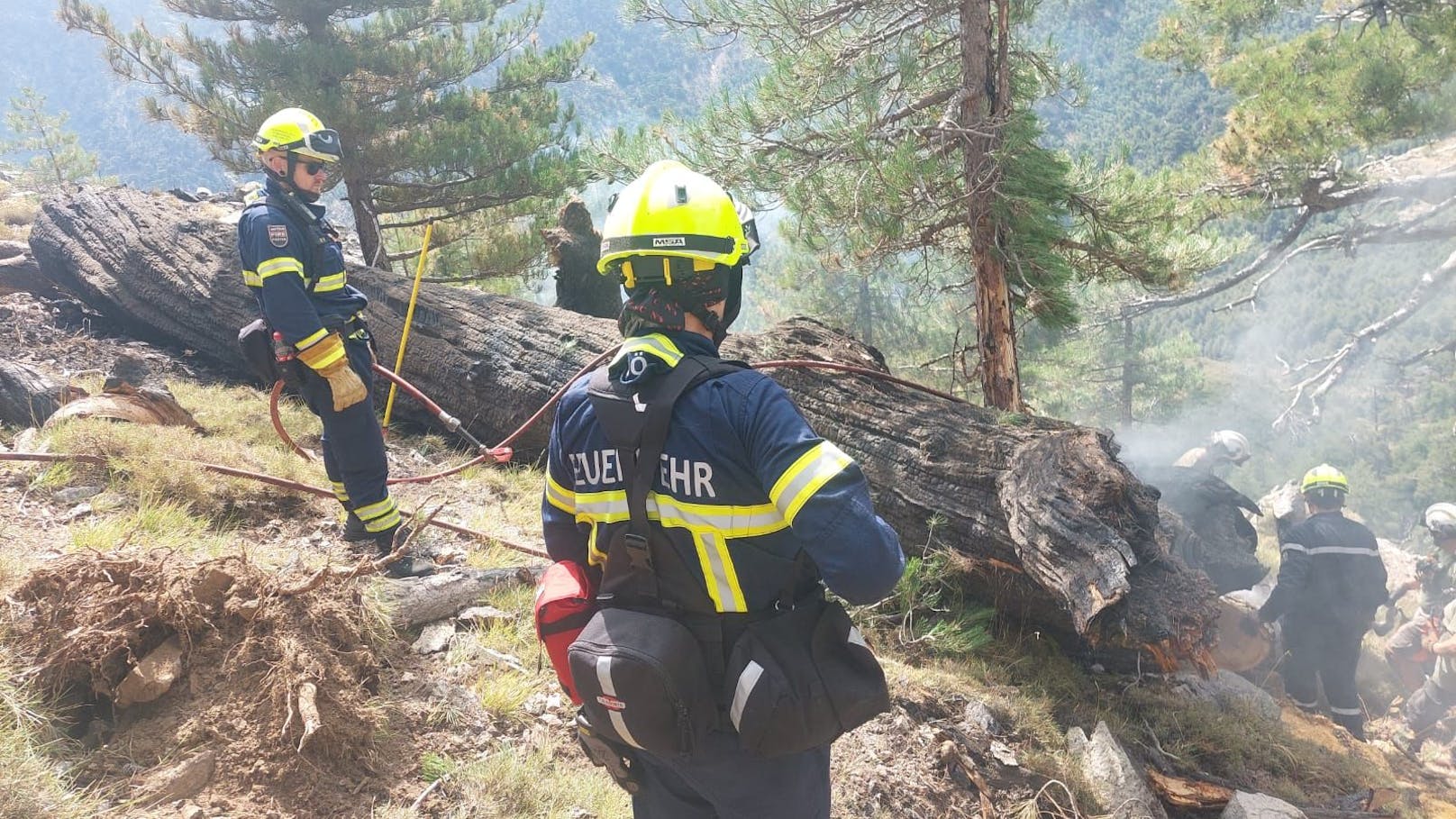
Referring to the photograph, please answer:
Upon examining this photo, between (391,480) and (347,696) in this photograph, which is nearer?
(347,696)

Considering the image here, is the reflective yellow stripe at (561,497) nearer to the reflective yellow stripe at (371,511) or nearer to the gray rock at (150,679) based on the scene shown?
the gray rock at (150,679)

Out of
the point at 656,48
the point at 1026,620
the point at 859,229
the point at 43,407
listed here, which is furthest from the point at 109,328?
the point at 656,48

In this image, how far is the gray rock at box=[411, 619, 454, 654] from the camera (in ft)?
10.4

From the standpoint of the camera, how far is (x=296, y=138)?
12.0ft

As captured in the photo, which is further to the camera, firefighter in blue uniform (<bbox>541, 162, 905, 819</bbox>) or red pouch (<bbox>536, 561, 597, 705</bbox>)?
red pouch (<bbox>536, 561, 597, 705</bbox>)

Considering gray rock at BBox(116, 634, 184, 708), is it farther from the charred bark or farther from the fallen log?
the charred bark

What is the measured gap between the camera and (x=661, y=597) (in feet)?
5.50

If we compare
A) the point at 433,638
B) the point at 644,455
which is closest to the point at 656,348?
the point at 644,455

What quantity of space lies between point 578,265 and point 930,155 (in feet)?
12.4

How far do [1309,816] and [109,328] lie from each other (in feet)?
31.3

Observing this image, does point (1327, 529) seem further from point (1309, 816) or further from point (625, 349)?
point (625, 349)

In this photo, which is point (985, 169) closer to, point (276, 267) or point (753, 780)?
point (276, 267)

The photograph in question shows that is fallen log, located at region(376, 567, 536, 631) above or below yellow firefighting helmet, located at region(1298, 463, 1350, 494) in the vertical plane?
above

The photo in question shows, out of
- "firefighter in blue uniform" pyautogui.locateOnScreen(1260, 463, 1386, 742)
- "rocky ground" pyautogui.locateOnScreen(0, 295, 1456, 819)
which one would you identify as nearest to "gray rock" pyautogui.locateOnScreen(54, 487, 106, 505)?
"rocky ground" pyautogui.locateOnScreen(0, 295, 1456, 819)
